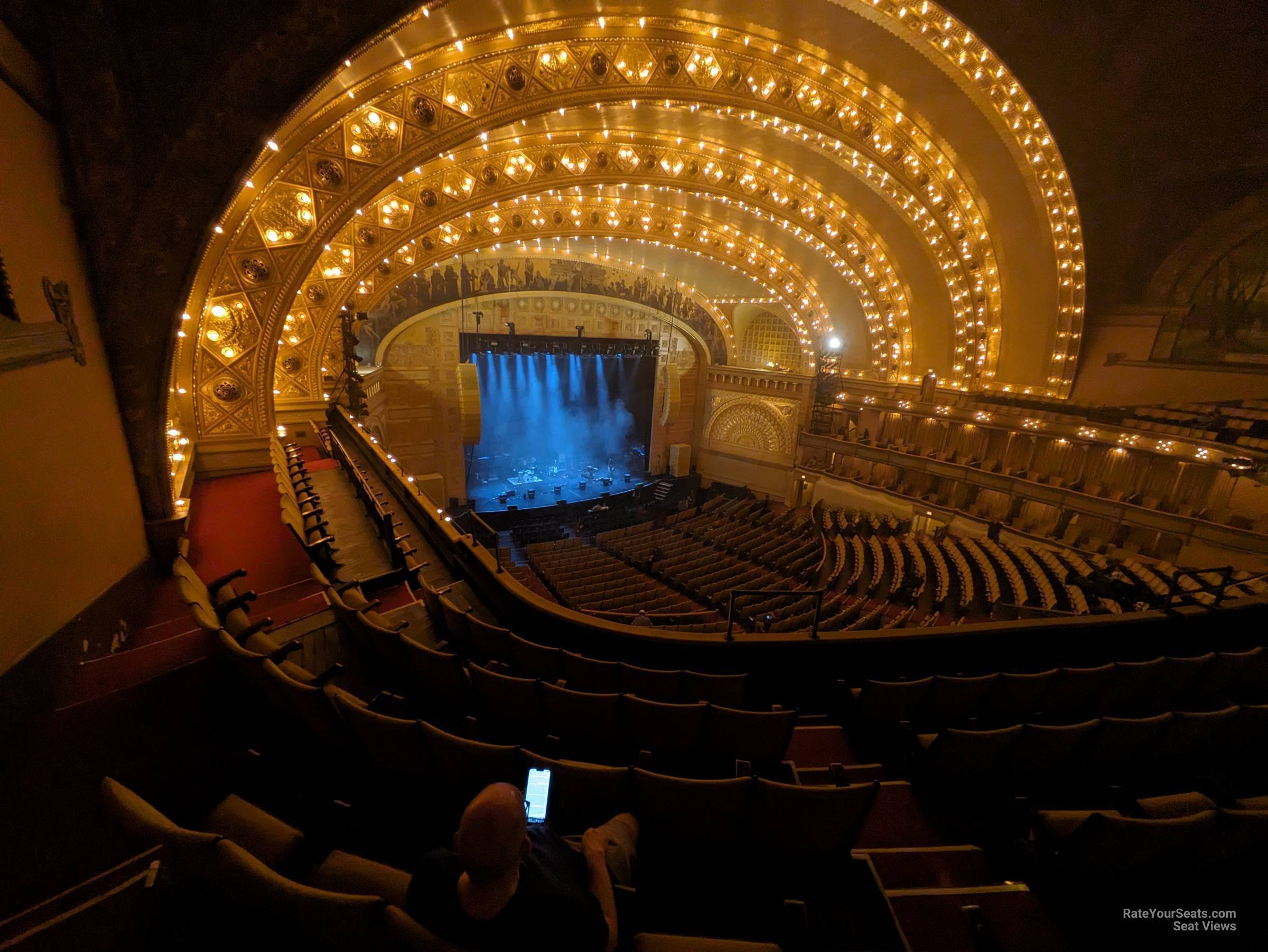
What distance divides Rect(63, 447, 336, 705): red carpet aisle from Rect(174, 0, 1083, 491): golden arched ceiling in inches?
88.0

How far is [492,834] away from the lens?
49.4 inches

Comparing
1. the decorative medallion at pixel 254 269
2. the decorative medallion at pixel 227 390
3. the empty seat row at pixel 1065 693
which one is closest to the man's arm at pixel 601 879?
the empty seat row at pixel 1065 693

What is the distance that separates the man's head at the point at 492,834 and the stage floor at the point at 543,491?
17.1 meters

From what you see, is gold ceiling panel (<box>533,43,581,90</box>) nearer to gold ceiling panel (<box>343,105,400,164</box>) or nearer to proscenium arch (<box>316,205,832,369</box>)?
gold ceiling panel (<box>343,105,400,164</box>)

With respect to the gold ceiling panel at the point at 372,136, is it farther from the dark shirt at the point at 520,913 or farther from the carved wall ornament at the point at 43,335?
the dark shirt at the point at 520,913

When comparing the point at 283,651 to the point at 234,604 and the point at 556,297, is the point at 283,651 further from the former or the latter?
the point at 556,297

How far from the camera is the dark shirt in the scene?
1.29 m

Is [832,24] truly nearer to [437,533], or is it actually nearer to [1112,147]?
[1112,147]

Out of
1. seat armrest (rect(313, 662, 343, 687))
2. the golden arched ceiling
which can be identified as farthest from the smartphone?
the golden arched ceiling

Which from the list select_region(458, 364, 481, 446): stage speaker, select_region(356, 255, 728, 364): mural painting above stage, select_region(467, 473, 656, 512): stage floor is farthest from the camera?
select_region(467, 473, 656, 512): stage floor

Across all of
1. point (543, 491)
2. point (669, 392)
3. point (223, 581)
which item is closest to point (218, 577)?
point (223, 581)

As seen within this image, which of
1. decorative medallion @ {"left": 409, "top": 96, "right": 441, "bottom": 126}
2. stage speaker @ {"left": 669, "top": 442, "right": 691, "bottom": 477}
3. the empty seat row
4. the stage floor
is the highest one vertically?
decorative medallion @ {"left": 409, "top": 96, "right": 441, "bottom": 126}

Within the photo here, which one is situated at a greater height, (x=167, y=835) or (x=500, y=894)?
(x=500, y=894)

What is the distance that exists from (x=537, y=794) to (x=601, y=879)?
48 centimetres
